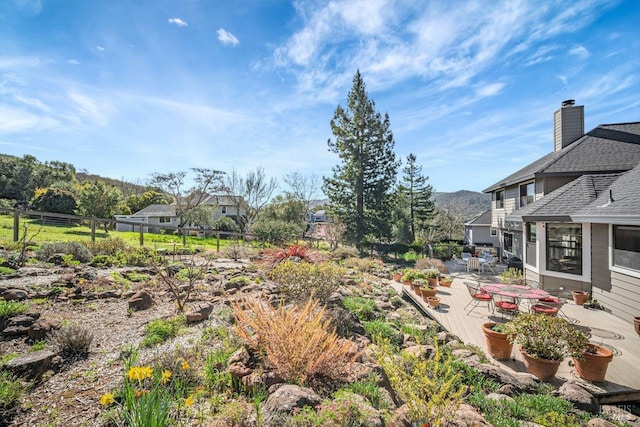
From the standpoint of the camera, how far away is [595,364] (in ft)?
12.4

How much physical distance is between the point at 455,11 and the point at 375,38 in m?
2.20

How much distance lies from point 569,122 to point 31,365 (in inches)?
742

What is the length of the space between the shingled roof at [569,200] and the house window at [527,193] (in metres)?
3.09

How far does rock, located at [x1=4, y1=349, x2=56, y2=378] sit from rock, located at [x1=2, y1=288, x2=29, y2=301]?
9.40ft

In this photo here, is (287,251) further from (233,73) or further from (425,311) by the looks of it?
(233,73)

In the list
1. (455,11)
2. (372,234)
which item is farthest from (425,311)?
(372,234)

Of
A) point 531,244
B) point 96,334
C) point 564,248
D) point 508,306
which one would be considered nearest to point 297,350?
point 96,334

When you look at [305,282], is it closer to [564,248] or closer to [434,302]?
[434,302]

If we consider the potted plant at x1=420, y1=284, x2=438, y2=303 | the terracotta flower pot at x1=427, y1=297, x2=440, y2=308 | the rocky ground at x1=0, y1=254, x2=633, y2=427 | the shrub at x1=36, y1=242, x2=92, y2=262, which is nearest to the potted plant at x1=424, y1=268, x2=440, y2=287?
the potted plant at x1=420, y1=284, x2=438, y2=303

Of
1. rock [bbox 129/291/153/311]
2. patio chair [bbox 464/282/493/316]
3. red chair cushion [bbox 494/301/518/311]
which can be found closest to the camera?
rock [bbox 129/291/153/311]

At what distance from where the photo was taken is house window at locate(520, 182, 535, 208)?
471 inches

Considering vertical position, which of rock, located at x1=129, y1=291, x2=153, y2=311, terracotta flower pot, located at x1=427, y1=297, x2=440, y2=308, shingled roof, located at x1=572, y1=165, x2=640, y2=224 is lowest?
terracotta flower pot, located at x1=427, y1=297, x2=440, y2=308

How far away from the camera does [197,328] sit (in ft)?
13.8

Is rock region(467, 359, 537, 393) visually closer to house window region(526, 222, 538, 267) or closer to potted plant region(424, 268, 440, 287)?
potted plant region(424, 268, 440, 287)
